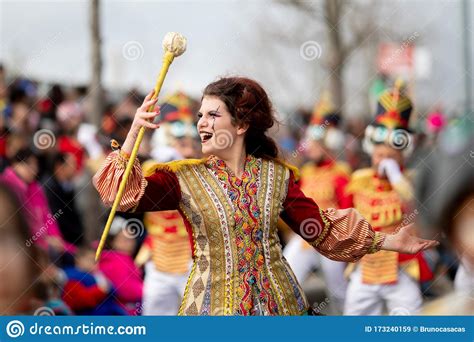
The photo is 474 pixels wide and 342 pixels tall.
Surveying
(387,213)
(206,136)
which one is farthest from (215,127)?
(387,213)

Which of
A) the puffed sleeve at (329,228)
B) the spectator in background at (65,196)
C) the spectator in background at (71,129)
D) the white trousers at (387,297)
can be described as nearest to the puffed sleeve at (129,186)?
the puffed sleeve at (329,228)

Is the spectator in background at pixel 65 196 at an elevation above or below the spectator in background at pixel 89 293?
above

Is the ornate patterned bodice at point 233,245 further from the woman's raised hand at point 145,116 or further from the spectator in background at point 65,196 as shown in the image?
the spectator in background at point 65,196

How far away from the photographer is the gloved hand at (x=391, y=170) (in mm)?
6719

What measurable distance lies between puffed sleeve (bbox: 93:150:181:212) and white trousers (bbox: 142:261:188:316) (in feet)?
8.81

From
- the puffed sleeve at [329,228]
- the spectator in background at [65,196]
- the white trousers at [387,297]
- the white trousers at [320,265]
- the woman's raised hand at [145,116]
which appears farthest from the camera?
the spectator in background at [65,196]

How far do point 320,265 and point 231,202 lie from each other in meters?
3.74

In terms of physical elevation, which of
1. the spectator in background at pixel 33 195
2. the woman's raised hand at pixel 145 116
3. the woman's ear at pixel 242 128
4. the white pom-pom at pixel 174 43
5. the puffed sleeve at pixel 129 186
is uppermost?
the white pom-pom at pixel 174 43

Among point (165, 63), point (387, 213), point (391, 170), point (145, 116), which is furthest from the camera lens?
point (391, 170)

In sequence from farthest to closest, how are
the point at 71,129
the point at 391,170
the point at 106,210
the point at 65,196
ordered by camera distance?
the point at 71,129 → the point at 106,210 → the point at 65,196 → the point at 391,170

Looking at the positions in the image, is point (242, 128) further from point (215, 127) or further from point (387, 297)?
point (387, 297)

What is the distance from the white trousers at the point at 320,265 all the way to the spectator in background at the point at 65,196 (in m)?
1.60

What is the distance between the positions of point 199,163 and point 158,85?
0.44m

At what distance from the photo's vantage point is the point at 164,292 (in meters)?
6.78
